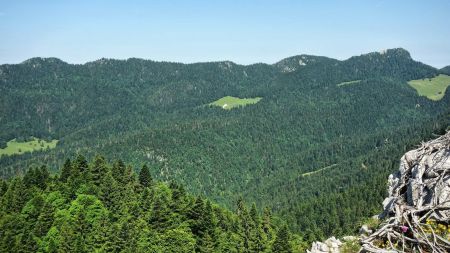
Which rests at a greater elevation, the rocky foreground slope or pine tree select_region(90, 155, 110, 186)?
the rocky foreground slope

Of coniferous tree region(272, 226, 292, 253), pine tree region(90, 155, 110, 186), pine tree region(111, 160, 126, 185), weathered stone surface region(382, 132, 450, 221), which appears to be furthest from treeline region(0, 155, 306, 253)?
weathered stone surface region(382, 132, 450, 221)

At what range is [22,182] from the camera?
10456cm

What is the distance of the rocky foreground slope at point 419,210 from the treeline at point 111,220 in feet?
184

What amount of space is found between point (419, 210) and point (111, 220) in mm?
77318

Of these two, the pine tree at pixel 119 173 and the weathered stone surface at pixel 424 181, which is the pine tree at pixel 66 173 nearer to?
the pine tree at pixel 119 173

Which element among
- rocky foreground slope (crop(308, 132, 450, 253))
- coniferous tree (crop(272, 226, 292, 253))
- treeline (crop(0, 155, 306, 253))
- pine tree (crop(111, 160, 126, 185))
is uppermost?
rocky foreground slope (crop(308, 132, 450, 253))

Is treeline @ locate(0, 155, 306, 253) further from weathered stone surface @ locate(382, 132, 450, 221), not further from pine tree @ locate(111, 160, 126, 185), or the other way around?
weathered stone surface @ locate(382, 132, 450, 221)

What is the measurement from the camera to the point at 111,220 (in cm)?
9125

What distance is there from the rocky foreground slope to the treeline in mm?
56199

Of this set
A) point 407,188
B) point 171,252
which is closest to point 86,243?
point 171,252

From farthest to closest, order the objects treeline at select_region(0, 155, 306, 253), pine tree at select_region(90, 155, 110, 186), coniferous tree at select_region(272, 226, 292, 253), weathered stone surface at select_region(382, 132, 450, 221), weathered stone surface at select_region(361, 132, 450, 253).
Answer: pine tree at select_region(90, 155, 110, 186)
coniferous tree at select_region(272, 226, 292, 253)
treeline at select_region(0, 155, 306, 253)
weathered stone surface at select_region(382, 132, 450, 221)
weathered stone surface at select_region(361, 132, 450, 253)

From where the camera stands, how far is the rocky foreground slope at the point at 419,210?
22.8m

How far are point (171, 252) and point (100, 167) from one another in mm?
36402

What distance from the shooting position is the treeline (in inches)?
3201
